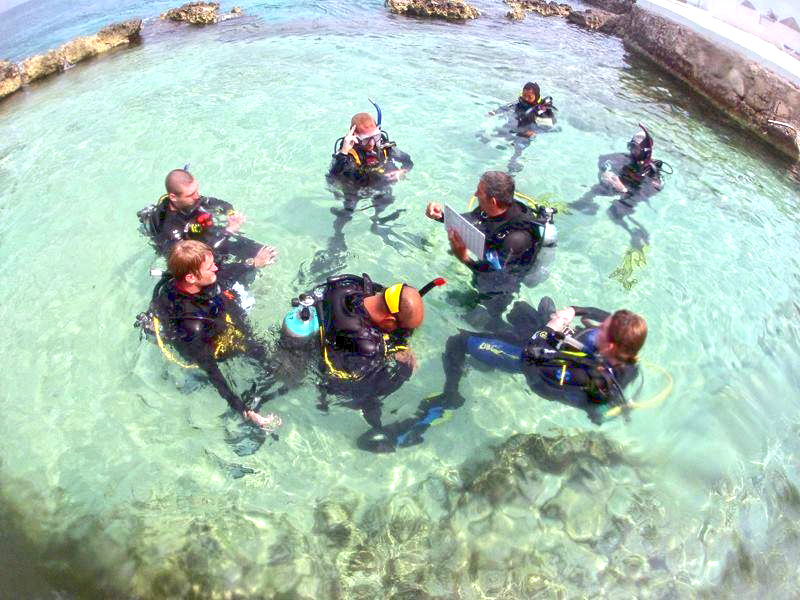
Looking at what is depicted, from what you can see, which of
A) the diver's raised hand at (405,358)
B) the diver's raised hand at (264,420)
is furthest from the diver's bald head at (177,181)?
the diver's raised hand at (405,358)

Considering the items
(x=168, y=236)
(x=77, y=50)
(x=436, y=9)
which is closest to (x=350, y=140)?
(x=168, y=236)

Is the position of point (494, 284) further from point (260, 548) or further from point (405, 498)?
point (260, 548)

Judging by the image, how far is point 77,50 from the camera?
499 inches

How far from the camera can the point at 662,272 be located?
5.75 m

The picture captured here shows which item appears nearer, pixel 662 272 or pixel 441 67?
pixel 662 272

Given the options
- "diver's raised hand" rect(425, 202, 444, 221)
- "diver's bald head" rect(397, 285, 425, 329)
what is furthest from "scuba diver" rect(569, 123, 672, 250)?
"diver's bald head" rect(397, 285, 425, 329)

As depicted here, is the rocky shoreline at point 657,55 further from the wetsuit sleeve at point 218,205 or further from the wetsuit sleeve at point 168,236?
the wetsuit sleeve at point 168,236

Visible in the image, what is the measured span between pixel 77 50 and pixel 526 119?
1210 cm

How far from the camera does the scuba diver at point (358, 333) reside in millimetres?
3240

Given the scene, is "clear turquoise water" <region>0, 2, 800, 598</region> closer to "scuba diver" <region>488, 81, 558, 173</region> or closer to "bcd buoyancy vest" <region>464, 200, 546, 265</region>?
"scuba diver" <region>488, 81, 558, 173</region>

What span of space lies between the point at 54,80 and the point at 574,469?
14.1 meters

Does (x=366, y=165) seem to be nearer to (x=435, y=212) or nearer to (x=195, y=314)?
(x=435, y=212)

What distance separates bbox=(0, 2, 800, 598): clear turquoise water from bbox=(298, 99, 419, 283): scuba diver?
0.62 ft

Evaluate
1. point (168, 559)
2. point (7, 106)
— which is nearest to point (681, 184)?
point (168, 559)
